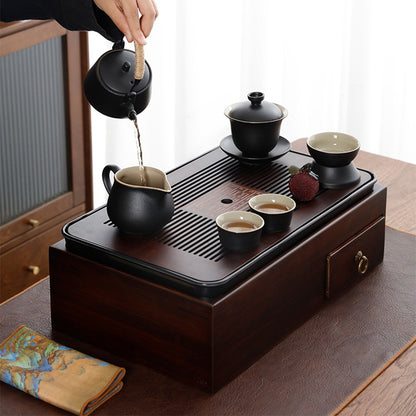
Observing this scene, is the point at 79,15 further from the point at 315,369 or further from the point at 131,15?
the point at 315,369

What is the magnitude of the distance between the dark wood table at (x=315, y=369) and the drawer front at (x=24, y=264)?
1.22 metres

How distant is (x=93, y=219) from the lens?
1.95m

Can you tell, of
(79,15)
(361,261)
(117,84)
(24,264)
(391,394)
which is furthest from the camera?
(24,264)

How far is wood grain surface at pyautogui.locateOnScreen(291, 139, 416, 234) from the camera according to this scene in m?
2.43

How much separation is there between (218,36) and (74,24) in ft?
6.80

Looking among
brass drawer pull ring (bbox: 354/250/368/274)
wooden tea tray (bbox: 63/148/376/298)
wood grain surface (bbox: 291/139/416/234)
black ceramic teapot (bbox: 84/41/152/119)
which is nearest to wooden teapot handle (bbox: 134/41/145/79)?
black ceramic teapot (bbox: 84/41/152/119)

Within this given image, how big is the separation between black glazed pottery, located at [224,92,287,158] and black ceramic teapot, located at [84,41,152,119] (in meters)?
0.37

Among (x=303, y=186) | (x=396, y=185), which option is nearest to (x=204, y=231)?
(x=303, y=186)

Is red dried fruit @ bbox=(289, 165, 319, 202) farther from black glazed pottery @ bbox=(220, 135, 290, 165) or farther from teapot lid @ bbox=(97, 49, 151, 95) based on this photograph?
teapot lid @ bbox=(97, 49, 151, 95)

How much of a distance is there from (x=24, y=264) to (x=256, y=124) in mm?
1519

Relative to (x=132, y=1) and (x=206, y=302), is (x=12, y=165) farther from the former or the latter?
(x=206, y=302)

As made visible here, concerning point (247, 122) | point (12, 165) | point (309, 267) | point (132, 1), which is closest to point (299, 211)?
point (309, 267)

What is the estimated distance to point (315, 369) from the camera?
180cm

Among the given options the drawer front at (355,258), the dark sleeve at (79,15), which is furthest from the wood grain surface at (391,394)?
the dark sleeve at (79,15)
